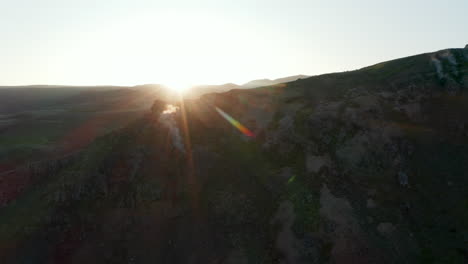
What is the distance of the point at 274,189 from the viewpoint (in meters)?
21.3

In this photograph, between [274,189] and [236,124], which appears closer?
[274,189]

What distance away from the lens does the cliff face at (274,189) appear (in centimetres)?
1747

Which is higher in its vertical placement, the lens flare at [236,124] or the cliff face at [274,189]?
the lens flare at [236,124]

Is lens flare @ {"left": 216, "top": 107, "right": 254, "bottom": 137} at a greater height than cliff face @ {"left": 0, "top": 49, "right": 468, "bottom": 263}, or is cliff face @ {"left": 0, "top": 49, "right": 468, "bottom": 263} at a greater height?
lens flare @ {"left": 216, "top": 107, "right": 254, "bottom": 137}

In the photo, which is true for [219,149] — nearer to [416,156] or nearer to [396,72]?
[416,156]

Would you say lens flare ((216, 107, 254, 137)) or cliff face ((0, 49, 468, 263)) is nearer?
cliff face ((0, 49, 468, 263))

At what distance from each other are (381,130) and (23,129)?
63848mm

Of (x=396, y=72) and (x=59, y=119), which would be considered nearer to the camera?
(x=396, y=72)

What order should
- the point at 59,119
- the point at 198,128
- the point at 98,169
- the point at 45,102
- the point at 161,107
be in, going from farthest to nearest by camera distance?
the point at 45,102
the point at 59,119
the point at 161,107
the point at 198,128
the point at 98,169

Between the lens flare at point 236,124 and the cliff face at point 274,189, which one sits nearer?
the cliff face at point 274,189

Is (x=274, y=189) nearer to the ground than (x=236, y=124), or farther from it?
nearer to the ground

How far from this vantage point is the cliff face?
17.5 meters

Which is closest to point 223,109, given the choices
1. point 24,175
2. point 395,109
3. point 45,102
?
point 395,109

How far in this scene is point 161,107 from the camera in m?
31.6
